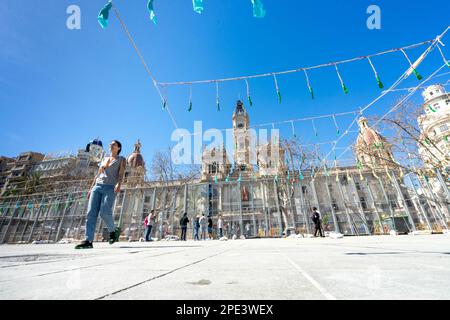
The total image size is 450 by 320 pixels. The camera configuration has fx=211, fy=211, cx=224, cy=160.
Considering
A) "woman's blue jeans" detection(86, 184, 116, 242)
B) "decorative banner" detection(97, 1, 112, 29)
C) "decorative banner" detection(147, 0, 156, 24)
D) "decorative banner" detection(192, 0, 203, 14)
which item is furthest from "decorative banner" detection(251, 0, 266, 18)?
"woman's blue jeans" detection(86, 184, 116, 242)

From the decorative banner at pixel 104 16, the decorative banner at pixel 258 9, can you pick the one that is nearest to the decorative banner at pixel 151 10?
the decorative banner at pixel 104 16

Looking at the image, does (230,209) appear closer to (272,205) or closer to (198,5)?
(272,205)

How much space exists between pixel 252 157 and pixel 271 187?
435 inches

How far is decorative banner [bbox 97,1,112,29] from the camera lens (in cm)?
501

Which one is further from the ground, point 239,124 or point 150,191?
point 239,124

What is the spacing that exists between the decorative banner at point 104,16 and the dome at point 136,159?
112 feet

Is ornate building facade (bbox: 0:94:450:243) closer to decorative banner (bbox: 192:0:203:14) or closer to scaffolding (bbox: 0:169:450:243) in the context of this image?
scaffolding (bbox: 0:169:450:243)

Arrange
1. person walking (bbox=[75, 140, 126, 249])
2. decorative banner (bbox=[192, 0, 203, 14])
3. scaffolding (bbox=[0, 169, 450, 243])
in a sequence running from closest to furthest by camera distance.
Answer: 1. person walking (bbox=[75, 140, 126, 249])
2. decorative banner (bbox=[192, 0, 203, 14])
3. scaffolding (bbox=[0, 169, 450, 243])

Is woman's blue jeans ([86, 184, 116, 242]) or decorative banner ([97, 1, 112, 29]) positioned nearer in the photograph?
woman's blue jeans ([86, 184, 116, 242])

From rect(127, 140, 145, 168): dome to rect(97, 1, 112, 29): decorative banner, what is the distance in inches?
1347

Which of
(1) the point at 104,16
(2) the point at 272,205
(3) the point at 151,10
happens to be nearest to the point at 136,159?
(2) the point at 272,205
